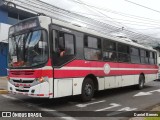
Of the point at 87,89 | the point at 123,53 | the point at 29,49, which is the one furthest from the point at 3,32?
the point at 29,49

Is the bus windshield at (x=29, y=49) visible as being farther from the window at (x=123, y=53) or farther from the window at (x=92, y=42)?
the window at (x=123, y=53)

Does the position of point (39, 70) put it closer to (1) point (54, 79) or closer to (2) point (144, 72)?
(1) point (54, 79)

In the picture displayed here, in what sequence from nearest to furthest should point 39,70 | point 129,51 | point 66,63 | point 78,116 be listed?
point 78,116, point 39,70, point 66,63, point 129,51

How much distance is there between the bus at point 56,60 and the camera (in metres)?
8.92

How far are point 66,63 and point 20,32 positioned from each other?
209 cm

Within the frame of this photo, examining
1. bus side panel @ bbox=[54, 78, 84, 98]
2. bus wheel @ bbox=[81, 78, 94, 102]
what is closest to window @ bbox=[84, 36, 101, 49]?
bus wheel @ bbox=[81, 78, 94, 102]

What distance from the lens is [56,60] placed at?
30.2 ft

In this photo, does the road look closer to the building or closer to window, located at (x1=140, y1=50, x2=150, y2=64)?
window, located at (x1=140, y1=50, x2=150, y2=64)

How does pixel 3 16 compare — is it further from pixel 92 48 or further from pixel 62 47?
pixel 62 47

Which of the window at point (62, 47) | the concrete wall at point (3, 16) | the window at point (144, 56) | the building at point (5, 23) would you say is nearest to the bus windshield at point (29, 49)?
the window at point (62, 47)

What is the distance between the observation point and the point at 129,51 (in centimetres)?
1525

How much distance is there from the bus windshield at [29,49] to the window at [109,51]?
13.7ft

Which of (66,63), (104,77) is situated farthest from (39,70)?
(104,77)

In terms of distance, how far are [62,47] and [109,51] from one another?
3916mm
